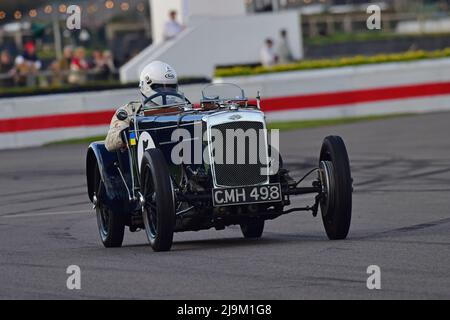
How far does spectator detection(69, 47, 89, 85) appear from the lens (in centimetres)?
3041

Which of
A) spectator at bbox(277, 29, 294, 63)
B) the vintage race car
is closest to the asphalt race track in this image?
the vintage race car

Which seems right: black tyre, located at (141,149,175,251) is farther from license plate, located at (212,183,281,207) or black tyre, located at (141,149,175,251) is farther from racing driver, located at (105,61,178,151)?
racing driver, located at (105,61,178,151)

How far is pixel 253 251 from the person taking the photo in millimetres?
9977

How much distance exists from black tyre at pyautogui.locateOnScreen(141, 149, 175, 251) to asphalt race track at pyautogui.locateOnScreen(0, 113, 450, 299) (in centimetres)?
15

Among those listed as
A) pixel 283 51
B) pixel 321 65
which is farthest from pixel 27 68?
pixel 321 65

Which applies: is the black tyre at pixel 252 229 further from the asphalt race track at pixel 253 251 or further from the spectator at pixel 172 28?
the spectator at pixel 172 28

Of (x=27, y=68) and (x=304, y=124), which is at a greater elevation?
(x=27, y=68)

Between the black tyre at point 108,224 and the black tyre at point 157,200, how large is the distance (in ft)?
2.25

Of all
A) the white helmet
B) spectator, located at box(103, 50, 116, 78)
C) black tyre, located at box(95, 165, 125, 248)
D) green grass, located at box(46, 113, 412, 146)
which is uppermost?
the white helmet

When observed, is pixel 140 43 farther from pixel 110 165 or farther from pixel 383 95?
pixel 110 165

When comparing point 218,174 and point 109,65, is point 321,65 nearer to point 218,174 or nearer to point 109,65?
point 109,65

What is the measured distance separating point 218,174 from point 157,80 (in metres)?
1.46

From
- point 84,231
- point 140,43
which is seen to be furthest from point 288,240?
point 140,43
